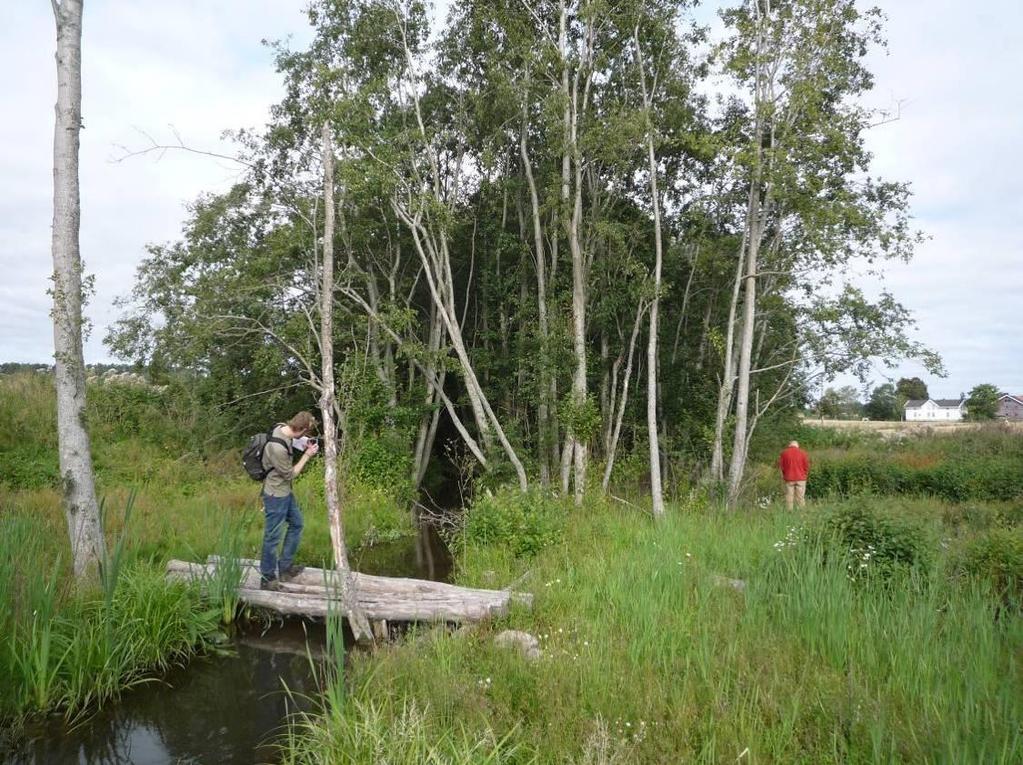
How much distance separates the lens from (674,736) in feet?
11.3

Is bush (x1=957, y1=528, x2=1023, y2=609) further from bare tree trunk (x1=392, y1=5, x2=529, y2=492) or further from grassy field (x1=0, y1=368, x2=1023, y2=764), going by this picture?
bare tree trunk (x1=392, y1=5, x2=529, y2=492)

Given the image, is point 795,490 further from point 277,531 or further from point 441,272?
point 277,531

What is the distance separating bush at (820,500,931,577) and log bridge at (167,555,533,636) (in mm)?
3285

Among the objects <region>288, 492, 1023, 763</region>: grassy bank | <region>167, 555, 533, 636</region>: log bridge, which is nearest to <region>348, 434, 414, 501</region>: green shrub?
<region>167, 555, 533, 636</region>: log bridge

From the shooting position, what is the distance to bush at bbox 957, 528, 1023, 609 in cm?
559

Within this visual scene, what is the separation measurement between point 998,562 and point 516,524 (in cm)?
554

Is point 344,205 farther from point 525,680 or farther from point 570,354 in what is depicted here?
point 525,680

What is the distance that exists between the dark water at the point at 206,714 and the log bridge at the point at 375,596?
337 millimetres

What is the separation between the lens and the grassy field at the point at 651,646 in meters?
3.35

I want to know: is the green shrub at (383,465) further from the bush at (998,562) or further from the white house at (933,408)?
the white house at (933,408)

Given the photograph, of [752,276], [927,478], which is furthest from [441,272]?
[927,478]

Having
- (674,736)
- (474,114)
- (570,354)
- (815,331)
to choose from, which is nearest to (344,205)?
(474,114)

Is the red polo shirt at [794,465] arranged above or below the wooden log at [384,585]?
above

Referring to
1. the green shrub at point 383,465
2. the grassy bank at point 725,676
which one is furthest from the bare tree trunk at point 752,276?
the green shrub at point 383,465
